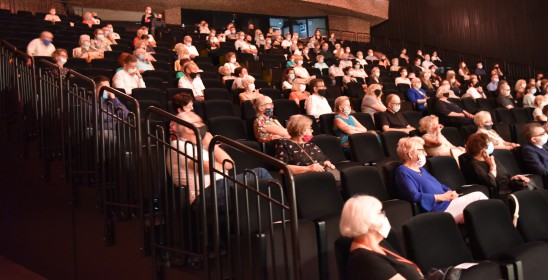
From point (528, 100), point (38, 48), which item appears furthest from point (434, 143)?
point (38, 48)

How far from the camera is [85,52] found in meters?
7.67

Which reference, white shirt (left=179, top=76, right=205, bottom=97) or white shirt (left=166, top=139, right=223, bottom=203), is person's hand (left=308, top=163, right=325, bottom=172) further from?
white shirt (left=179, top=76, right=205, bottom=97)

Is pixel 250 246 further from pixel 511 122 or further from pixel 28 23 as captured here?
pixel 28 23

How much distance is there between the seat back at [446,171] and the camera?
14.0ft

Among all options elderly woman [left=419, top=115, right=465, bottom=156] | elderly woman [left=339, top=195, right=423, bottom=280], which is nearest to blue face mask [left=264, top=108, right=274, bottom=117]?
elderly woman [left=419, top=115, right=465, bottom=156]

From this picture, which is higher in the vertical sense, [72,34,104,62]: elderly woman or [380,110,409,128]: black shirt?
[72,34,104,62]: elderly woman

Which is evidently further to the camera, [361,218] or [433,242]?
[433,242]

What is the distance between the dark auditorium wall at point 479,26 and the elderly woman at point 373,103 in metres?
9.43

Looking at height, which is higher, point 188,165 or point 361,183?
point 188,165

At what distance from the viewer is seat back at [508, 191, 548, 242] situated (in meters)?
3.24

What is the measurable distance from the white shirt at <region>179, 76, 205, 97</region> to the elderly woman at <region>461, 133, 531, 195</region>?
3.50m

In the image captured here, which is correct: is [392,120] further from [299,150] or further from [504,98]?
[504,98]

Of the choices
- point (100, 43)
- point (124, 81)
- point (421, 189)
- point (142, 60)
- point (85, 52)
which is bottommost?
point (421, 189)

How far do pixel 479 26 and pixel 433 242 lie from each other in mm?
14494
